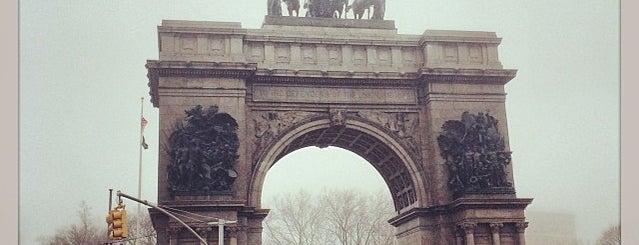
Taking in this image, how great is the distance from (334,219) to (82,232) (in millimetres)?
22679

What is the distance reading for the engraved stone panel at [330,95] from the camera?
30.6m

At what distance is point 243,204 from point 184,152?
2.85 m

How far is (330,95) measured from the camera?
102 ft

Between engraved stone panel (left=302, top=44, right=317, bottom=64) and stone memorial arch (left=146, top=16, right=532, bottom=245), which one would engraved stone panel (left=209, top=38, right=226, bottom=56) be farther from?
engraved stone panel (left=302, top=44, right=317, bottom=64)

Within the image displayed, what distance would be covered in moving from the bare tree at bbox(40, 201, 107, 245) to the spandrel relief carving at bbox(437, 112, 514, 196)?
21.8m

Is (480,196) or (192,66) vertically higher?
(192,66)

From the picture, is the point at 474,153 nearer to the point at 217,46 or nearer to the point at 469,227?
the point at 469,227

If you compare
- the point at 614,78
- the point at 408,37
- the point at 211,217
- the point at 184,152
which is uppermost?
the point at 408,37

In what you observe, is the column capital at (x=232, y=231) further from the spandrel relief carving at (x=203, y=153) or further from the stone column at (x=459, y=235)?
the stone column at (x=459, y=235)

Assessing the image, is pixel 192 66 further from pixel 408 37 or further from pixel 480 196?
pixel 480 196

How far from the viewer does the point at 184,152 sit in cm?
2789

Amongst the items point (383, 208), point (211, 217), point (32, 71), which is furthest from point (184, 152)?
point (383, 208)
